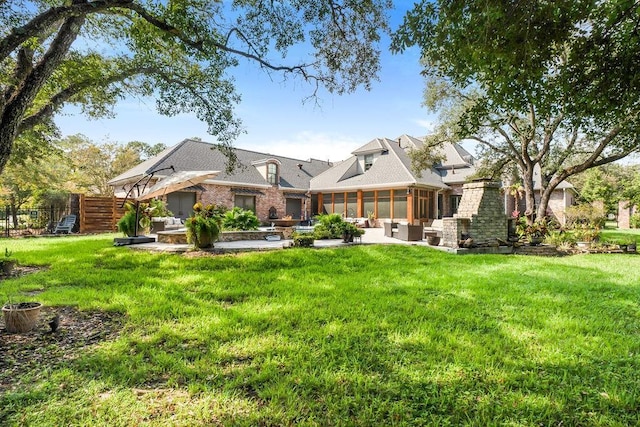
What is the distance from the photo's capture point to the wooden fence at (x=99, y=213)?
53.4 ft

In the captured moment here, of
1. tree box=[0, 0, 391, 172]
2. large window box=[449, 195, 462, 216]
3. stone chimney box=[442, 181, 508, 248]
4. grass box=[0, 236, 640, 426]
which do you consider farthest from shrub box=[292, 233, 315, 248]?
large window box=[449, 195, 462, 216]

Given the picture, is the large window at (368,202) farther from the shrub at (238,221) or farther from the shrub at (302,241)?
the shrub at (302,241)

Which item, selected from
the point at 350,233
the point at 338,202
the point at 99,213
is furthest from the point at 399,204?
the point at 99,213

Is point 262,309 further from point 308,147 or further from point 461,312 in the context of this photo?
point 308,147

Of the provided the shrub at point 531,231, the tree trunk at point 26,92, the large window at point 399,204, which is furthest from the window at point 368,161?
the tree trunk at point 26,92

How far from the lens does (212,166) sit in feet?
66.7

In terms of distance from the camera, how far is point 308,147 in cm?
3244

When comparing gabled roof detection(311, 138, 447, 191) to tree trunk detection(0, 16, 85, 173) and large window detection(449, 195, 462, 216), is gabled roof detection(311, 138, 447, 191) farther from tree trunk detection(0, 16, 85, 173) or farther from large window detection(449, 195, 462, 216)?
tree trunk detection(0, 16, 85, 173)

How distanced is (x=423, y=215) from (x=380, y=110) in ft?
38.1

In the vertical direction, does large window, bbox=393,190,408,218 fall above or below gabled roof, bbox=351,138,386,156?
below

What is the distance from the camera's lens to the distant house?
64.5 feet

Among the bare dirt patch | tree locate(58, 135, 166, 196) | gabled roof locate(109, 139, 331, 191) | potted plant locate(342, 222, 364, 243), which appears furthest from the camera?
tree locate(58, 135, 166, 196)

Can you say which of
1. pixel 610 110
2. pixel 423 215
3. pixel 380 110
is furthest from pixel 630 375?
pixel 423 215

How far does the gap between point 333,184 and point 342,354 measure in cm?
2087
